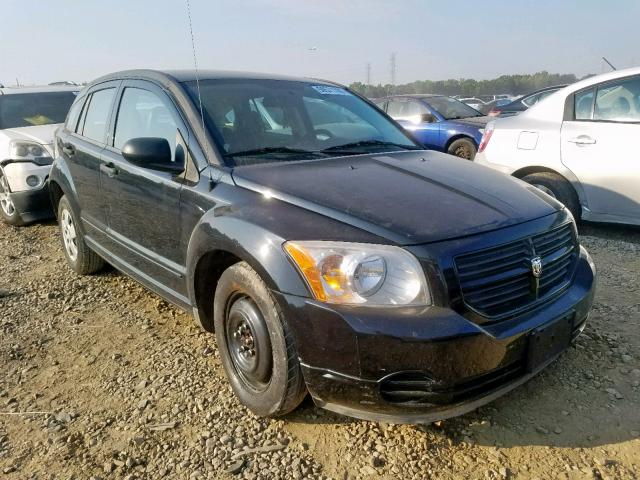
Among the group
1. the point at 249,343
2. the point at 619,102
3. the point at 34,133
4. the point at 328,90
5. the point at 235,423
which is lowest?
the point at 235,423

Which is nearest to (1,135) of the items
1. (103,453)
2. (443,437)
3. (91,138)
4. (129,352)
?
(91,138)

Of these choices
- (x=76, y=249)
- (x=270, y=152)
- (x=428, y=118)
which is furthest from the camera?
(x=428, y=118)

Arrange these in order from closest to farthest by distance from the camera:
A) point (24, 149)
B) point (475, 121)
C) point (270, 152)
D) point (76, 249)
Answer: point (270, 152) < point (76, 249) < point (24, 149) < point (475, 121)

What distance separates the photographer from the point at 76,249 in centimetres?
442

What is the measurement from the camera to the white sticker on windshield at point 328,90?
3.55 metres

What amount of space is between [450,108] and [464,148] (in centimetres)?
131

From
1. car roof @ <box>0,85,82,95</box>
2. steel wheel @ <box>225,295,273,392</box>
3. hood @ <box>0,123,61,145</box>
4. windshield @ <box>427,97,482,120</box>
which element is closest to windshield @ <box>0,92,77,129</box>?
car roof @ <box>0,85,82,95</box>

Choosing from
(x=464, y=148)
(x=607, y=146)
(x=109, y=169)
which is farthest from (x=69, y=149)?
(x=464, y=148)

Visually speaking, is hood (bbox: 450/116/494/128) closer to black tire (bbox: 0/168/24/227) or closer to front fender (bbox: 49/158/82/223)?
front fender (bbox: 49/158/82/223)

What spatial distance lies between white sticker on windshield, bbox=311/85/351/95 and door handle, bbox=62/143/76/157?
2039 millimetres

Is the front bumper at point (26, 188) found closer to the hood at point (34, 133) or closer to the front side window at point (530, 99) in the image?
the hood at point (34, 133)

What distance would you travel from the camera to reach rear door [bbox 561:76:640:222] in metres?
4.46

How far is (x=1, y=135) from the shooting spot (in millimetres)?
6152

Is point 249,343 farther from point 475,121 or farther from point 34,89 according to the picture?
point 475,121
